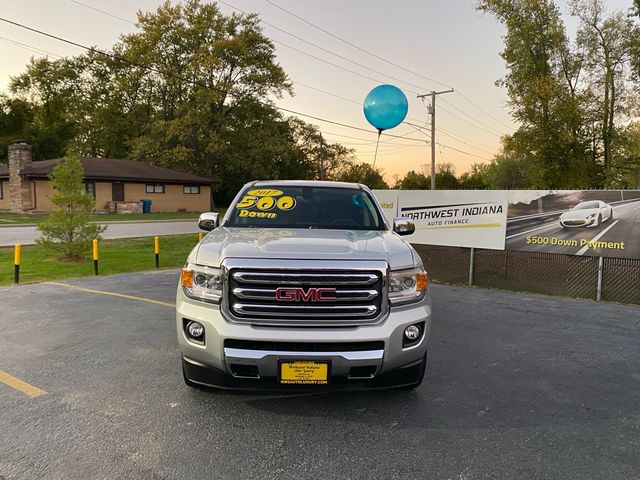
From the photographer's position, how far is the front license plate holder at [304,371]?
118 inches

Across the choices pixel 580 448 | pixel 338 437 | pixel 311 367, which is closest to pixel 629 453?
pixel 580 448

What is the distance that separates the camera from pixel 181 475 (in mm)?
2658

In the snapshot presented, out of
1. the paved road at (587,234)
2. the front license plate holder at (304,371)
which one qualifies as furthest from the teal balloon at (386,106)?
the front license plate holder at (304,371)

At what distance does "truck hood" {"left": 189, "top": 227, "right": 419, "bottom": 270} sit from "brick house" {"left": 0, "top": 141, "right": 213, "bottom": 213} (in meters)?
26.9

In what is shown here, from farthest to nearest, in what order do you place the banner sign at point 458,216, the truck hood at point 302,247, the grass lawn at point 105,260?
the grass lawn at point 105,260, the banner sign at point 458,216, the truck hood at point 302,247

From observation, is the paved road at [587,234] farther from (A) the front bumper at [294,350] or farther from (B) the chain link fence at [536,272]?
(A) the front bumper at [294,350]

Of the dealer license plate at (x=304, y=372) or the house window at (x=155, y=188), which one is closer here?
the dealer license plate at (x=304, y=372)

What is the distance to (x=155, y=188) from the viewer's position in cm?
3594

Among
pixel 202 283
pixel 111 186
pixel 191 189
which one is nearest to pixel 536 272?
pixel 202 283

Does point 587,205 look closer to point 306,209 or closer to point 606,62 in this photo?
point 306,209

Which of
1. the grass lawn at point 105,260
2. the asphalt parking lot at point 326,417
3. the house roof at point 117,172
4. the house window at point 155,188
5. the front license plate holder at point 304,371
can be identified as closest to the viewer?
the asphalt parking lot at point 326,417

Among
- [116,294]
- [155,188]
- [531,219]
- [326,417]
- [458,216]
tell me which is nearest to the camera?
[326,417]

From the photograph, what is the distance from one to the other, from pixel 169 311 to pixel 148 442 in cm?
386

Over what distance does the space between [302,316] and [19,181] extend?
33.7m
